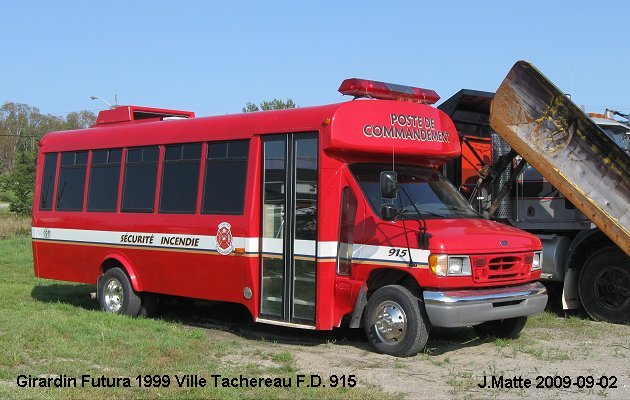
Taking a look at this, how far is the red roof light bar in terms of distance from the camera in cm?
1002

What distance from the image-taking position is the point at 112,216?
40.9 ft

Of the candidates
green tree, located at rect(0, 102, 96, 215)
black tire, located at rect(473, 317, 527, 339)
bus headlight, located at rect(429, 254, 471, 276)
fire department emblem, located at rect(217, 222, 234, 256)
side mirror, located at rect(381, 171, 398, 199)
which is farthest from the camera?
green tree, located at rect(0, 102, 96, 215)

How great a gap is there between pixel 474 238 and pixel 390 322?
1356 millimetres

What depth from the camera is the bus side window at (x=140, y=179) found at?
11953 mm

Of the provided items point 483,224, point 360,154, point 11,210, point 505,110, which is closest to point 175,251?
point 360,154

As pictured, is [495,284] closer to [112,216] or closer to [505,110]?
[505,110]

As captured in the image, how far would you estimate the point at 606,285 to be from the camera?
38.8 ft

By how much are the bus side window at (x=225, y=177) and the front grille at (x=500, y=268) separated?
3.23m

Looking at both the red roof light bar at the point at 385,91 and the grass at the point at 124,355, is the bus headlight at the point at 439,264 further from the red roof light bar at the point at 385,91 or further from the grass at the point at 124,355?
the red roof light bar at the point at 385,91

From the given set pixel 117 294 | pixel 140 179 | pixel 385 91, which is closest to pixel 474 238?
pixel 385 91

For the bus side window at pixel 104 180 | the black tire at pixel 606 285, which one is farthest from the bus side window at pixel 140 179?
the black tire at pixel 606 285

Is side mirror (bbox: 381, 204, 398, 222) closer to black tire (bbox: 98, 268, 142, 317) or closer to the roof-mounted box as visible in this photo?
black tire (bbox: 98, 268, 142, 317)

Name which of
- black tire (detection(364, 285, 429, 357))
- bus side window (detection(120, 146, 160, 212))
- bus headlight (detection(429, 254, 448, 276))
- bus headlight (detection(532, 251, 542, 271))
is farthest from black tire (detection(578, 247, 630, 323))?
bus side window (detection(120, 146, 160, 212))

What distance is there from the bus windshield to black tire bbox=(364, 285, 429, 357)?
3.38ft
